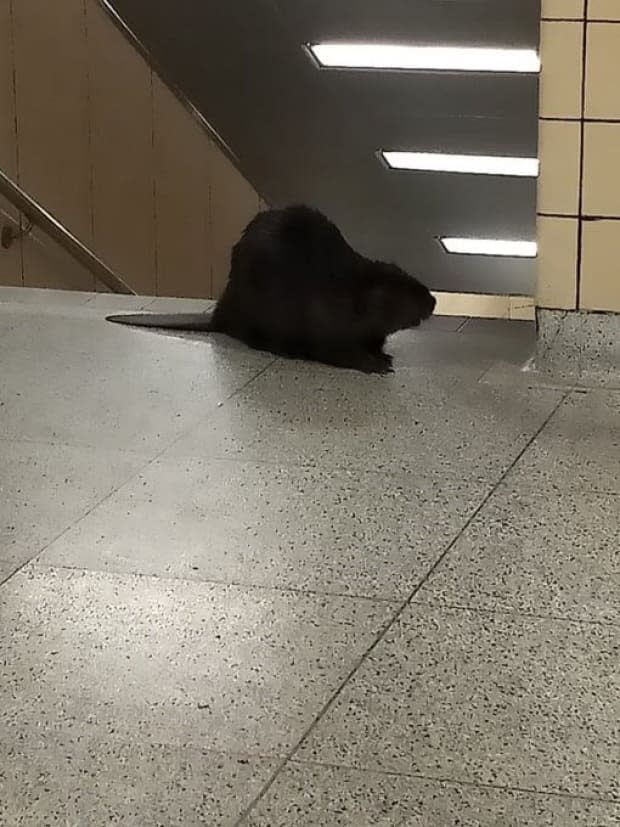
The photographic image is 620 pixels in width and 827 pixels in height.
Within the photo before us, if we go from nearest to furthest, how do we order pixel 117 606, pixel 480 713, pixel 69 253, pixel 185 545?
1. pixel 480 713
2. pixel 117 606
3. pixel 185 545
4. pixel 69 253

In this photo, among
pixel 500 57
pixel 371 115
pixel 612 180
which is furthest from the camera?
pixel 371 115

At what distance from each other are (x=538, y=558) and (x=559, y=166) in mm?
1176

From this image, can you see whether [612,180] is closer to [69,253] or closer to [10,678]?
[10,678]

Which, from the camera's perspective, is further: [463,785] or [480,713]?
[480,713]

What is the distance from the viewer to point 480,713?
1910 mm

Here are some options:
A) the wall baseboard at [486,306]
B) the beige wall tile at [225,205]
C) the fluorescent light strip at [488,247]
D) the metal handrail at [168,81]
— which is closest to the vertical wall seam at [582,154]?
the wall baseboard at [486,306]

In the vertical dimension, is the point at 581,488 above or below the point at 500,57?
below

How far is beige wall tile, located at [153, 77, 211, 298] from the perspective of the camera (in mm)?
5664

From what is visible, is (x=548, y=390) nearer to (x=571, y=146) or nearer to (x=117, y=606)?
(x=571, y=146)

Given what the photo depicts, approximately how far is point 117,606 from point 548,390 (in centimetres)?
137

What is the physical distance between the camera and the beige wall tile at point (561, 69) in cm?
315

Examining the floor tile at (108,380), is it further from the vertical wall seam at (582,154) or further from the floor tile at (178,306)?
the vertical wall seam at (582,154)

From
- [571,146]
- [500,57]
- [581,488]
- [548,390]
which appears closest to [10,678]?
[581,488]

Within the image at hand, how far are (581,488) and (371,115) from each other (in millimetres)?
2316
